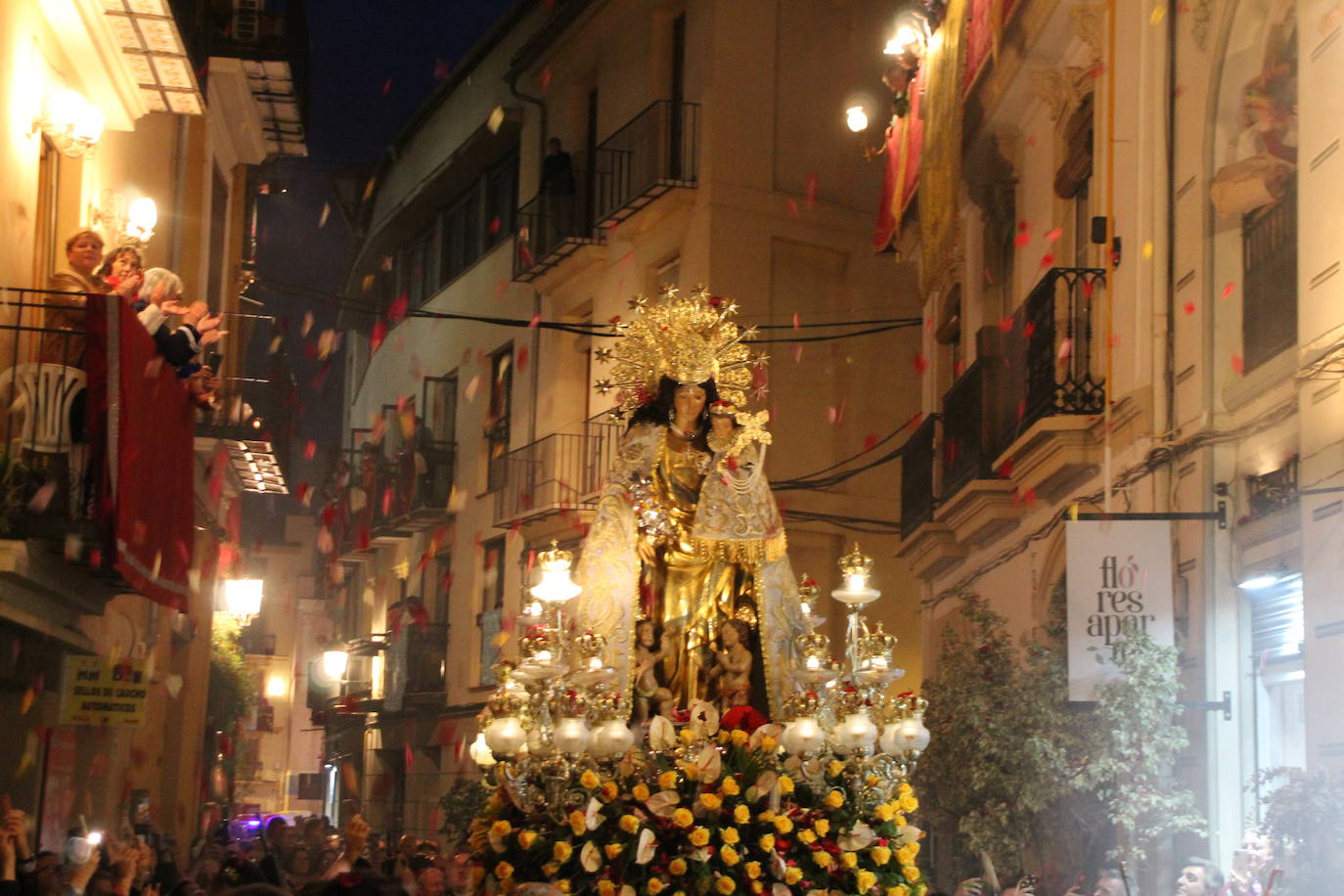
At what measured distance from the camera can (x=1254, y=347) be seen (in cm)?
1071

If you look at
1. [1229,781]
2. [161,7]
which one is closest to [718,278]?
[161,7]

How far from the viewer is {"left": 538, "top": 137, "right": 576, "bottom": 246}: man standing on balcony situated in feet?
79.9

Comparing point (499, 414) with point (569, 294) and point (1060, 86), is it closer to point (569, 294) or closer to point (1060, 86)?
point (569, 294)

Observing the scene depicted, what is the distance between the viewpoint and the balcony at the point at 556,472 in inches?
917

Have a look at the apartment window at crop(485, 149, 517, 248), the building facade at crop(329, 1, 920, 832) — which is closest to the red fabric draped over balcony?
the building facade at crop(329, 1, 920, 832)

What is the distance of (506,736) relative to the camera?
7770mm

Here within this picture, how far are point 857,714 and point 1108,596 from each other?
284 cm

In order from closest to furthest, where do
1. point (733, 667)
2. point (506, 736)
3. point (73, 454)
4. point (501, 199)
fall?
point (506, 736) → point (733, 667) → point (73, 454) → point (501, 199)

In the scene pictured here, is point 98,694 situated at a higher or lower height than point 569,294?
lower

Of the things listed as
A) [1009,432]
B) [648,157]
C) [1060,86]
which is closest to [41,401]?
[1009,432]

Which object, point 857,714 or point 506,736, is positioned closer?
point 506,736

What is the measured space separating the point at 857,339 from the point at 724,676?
45.8 feet

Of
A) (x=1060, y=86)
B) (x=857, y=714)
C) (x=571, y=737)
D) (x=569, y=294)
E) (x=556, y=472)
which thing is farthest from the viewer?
(x=569, y=294)

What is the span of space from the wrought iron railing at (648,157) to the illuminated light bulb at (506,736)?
1452 cm
